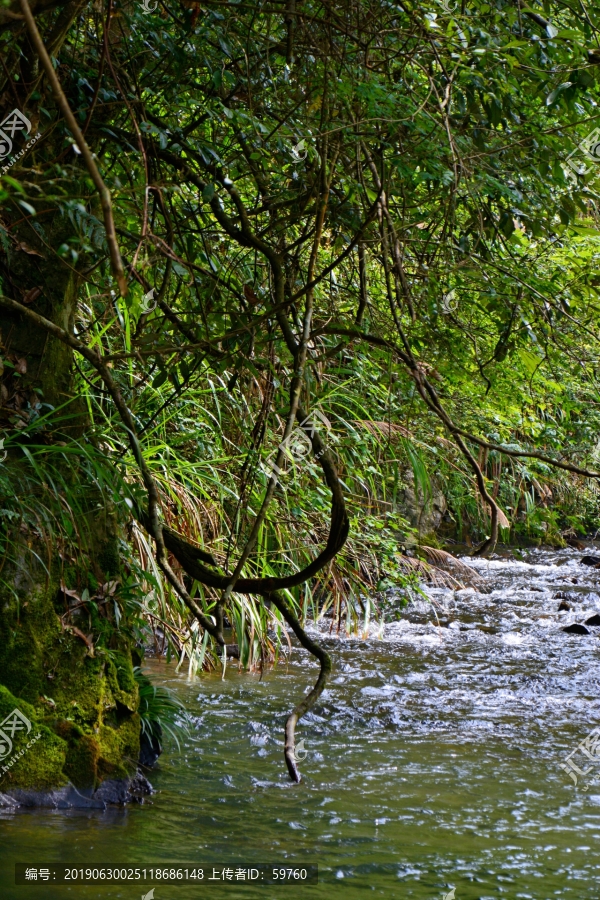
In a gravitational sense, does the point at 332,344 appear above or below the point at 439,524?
above

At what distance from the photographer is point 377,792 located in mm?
3158

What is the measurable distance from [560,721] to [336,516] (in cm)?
253

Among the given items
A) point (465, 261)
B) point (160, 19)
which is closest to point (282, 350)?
point (465, 261)

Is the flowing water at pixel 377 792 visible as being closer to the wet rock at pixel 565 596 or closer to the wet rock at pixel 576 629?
the wet rock at pixel 576 629

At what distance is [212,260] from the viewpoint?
2.91m

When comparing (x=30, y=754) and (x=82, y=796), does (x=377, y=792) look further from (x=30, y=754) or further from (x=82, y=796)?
(x=30, y=754)

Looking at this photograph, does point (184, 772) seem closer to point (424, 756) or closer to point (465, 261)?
point (424, 756)

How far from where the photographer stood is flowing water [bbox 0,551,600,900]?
2.44m
